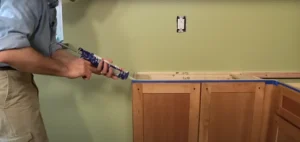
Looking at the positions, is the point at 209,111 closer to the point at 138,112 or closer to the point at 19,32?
the point at 138,112

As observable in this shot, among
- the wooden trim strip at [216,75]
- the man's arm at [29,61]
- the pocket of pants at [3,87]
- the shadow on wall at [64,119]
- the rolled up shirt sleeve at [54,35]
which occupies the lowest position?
the shadow on wall at [64,119]

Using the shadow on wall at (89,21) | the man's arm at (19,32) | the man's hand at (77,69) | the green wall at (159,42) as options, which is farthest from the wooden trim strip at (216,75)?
the man's arm at (19,32)

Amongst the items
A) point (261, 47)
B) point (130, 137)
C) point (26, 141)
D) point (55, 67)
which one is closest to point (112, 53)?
point (130, 137)

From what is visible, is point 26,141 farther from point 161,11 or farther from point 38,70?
point 161,11

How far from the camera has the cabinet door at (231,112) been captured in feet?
5.01

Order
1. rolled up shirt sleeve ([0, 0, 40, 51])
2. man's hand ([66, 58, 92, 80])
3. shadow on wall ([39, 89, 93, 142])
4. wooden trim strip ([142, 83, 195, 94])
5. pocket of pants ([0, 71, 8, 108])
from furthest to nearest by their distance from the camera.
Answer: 1. shadow on wall ([39, 89, 93, 142])
2. wooden trim strip ([142, 83, 195, 94])
3. man's hand ([66, 58, 92, 80])
4. pocket of pants ([0, 71, 8, 108])
5. rolled up shirt sleeve ([0, 0, 40, 51])

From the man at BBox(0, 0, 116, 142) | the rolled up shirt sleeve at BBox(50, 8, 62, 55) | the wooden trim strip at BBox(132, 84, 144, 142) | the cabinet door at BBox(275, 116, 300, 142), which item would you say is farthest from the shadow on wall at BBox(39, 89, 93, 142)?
the cabinet door at BBox(275, 116, 300, 142)

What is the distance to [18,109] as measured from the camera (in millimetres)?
1014

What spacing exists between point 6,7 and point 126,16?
0.91m

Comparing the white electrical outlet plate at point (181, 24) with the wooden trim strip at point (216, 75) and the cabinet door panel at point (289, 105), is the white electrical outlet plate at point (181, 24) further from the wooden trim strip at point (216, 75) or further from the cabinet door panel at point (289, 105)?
the cabinet door panel at point (289, 105)

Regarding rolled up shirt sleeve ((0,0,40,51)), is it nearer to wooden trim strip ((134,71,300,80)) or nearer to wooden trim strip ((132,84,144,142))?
wooden trim strip ((132,84,144,142))

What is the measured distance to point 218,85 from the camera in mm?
1518

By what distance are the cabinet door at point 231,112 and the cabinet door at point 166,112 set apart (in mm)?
55

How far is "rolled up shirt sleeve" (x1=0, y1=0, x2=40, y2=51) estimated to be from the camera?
0.86 metres
